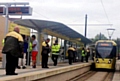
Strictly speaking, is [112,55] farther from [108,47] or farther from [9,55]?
[9,55]

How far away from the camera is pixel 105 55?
29.8 meters

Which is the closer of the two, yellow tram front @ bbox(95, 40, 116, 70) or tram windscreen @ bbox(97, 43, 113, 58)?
yellow tram front @ bbox(95, 40, 116, 70)

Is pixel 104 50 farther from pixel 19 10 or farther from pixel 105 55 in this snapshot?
pixel 19 10

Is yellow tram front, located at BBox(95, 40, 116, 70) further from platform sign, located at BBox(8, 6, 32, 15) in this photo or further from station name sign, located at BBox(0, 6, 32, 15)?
platform sign, located at BBox(8, 6, 32, 15)

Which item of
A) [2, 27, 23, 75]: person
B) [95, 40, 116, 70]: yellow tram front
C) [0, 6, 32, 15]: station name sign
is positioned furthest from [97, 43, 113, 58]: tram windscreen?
[2, 27, 23, 75]: person

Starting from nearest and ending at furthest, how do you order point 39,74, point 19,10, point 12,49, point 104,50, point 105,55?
1. point 12,49
2. point 39,74
3. point 105,55
4. point 104,50
5. point 19,10

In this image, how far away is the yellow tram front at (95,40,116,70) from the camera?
29391 millimetres

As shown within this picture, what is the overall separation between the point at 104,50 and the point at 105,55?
0.54 metres

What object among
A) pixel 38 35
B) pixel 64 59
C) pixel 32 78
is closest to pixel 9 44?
pixel 32 78

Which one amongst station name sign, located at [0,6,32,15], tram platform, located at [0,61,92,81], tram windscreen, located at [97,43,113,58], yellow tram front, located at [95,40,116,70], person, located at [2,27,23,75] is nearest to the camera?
tram platform, located at [0,61,92,81]

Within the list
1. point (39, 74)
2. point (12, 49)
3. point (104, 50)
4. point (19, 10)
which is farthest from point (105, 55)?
point (19, 10)

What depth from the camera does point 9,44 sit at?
9.98 metres

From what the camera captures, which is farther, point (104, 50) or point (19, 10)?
point (19, 10)

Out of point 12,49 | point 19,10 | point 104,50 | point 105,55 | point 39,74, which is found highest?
point 19,10
